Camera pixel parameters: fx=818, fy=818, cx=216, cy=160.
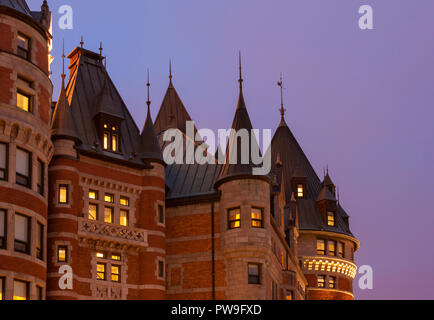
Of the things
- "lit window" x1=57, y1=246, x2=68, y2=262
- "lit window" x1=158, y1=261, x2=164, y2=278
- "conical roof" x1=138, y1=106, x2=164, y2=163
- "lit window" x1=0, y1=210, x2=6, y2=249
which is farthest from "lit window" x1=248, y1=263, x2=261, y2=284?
"lit window" x1=0, y1=210, x2=6, y2=249

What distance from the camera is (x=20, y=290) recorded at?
130 ft

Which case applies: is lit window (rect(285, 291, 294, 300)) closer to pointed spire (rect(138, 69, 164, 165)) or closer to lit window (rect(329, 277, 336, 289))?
lit window (rect(329, 277, 336, 289))

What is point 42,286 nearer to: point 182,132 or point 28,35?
point 28,35

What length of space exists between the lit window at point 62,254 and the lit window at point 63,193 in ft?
8.72

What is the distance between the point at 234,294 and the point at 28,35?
19.9 meters

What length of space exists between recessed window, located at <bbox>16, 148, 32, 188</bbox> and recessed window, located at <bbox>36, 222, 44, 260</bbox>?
2.36 metres

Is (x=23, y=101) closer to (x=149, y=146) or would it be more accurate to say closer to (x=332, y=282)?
(x=149, y=146)

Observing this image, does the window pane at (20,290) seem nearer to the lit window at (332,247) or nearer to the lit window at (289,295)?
the lit window at (289,295)

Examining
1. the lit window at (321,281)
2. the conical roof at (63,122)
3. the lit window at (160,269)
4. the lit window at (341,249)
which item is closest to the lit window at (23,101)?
the conical roof at (63,122)

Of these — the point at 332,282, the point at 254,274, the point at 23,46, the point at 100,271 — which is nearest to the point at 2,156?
the point at 23,46

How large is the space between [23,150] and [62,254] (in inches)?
276

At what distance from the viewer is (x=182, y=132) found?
61188mm

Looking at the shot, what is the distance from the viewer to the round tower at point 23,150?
39375 millimetres

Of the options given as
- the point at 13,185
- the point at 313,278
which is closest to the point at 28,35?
the point at 13,185
